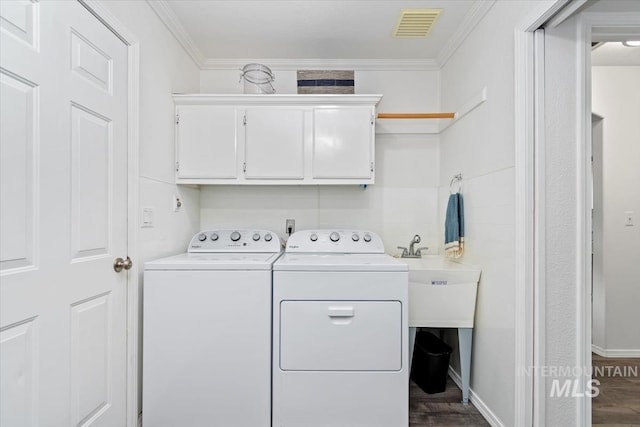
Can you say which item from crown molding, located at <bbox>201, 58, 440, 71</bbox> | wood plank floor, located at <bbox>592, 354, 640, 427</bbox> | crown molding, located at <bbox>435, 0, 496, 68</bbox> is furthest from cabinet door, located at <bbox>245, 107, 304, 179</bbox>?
wood plank floor, located at <bbox>592, 354, 640, 427</bbox>

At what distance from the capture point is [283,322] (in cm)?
173

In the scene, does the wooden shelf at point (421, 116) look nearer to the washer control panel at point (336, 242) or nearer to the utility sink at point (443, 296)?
the washer control panel at point (336, 242)

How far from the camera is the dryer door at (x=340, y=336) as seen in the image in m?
1.72

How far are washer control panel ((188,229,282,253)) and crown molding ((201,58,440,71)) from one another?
1450 millimetres

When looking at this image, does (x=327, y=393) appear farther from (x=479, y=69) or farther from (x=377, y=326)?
(x=479, y=69)

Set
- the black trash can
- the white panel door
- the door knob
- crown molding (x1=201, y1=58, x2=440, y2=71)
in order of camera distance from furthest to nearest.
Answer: crown molding (x1=201, y1=58, x2=440, y2=71) → the black trash can → the door knob → the white panel door

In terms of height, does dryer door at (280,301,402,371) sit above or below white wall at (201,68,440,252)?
below

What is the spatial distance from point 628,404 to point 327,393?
1671 mm

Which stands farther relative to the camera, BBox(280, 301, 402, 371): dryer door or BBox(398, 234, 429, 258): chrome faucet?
BBox(398, 234, 429, 258): chrome faucet

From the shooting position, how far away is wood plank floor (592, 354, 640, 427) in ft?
5.50

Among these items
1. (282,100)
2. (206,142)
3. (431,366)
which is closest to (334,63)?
(282,100)

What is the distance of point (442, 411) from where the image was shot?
1.98 meters

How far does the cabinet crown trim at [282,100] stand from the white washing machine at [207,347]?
1.22 meters

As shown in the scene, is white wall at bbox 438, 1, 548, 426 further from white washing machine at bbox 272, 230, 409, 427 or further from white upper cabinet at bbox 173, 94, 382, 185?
white upper cabinet at bbox 173, 94, 382, 185
